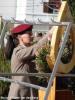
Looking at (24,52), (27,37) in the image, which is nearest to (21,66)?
(24,52)

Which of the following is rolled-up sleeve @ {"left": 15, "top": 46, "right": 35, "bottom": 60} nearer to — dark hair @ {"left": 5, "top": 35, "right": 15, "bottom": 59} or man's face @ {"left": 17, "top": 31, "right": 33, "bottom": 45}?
man's face @ {"left": 17, "top": 31, "right": 33, "bottom": 45}

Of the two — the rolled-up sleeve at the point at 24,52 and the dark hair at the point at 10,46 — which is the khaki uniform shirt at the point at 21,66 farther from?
the dark hair at the point at 10,46

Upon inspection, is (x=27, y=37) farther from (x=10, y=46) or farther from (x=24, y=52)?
(x=10, y=46)

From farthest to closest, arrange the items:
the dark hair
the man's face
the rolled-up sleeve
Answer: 1. the dark hair
2. the man's face
3. the rolled-up sleeve

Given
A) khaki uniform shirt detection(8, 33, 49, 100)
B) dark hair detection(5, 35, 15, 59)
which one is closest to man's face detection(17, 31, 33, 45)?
khaki uniform shirt detection(8, 33, 49, 100)

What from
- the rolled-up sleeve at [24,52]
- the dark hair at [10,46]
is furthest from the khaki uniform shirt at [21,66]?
the dark hair at [10,46]

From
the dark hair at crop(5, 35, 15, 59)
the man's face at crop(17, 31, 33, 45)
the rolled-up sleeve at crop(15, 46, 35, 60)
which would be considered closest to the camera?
the rolled-up sleeve at crop(15, 46, 35, 60)

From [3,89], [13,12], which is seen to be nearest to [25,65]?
[3,89]

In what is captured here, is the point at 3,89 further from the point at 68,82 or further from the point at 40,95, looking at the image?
the point at 40,95

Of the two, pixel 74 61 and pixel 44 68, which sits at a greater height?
pixel 74 61

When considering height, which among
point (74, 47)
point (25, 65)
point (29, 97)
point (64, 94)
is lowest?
point (64, 94)

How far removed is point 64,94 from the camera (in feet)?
16.9

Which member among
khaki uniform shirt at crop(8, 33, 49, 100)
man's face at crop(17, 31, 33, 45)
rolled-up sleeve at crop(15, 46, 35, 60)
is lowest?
khaki uniform shirt at crop(8, 33, 49, 100)

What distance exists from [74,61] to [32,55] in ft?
1.51
